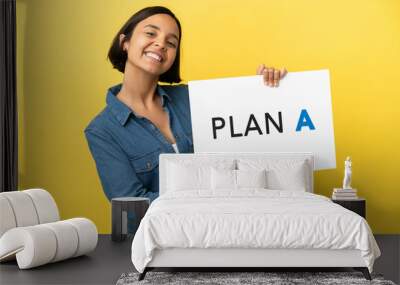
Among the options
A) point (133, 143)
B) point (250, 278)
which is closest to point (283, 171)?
point (133, 143)

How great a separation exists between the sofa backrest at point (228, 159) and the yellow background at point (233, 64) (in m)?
0.56

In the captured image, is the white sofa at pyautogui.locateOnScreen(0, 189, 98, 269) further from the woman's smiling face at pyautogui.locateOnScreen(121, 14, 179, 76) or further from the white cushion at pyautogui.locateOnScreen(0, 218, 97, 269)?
the woman's smiling face at pyautogui.locateOnScreen(121, 14, 179, 76)

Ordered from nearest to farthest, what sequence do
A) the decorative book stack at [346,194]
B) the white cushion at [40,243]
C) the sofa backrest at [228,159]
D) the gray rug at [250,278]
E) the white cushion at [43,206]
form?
the gray rug at [250,278], the white cushion at [40,243], the white cushion at [43,206], the sofa backrest at [228,159], the decorative book stack at [346,194]

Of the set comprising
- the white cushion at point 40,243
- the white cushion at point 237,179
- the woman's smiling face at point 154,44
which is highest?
the woman's smiling face at point 154,44

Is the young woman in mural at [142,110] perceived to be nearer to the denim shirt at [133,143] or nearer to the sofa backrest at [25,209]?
the denim shirt at [133,143]

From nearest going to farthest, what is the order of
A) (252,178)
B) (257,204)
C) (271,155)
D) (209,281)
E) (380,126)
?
1. (209,281)
2. (257,204)
3. (252,178)
4. (271,155)
5. (380,126)

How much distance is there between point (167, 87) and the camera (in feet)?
23.3

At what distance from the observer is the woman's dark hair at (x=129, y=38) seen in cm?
702

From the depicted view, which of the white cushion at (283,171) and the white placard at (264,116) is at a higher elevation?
the white placard at (264,116)

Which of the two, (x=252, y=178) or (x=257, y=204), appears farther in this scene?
(x=252, y=178)

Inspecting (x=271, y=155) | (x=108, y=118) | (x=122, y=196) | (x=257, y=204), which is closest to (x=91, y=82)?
(x=108, y=118)

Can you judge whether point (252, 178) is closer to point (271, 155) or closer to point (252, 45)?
point (271, 155)

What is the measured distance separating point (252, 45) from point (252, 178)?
4.99 ft

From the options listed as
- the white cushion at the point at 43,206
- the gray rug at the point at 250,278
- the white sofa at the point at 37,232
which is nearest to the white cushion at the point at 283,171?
the gray rug at the point at 250,278
